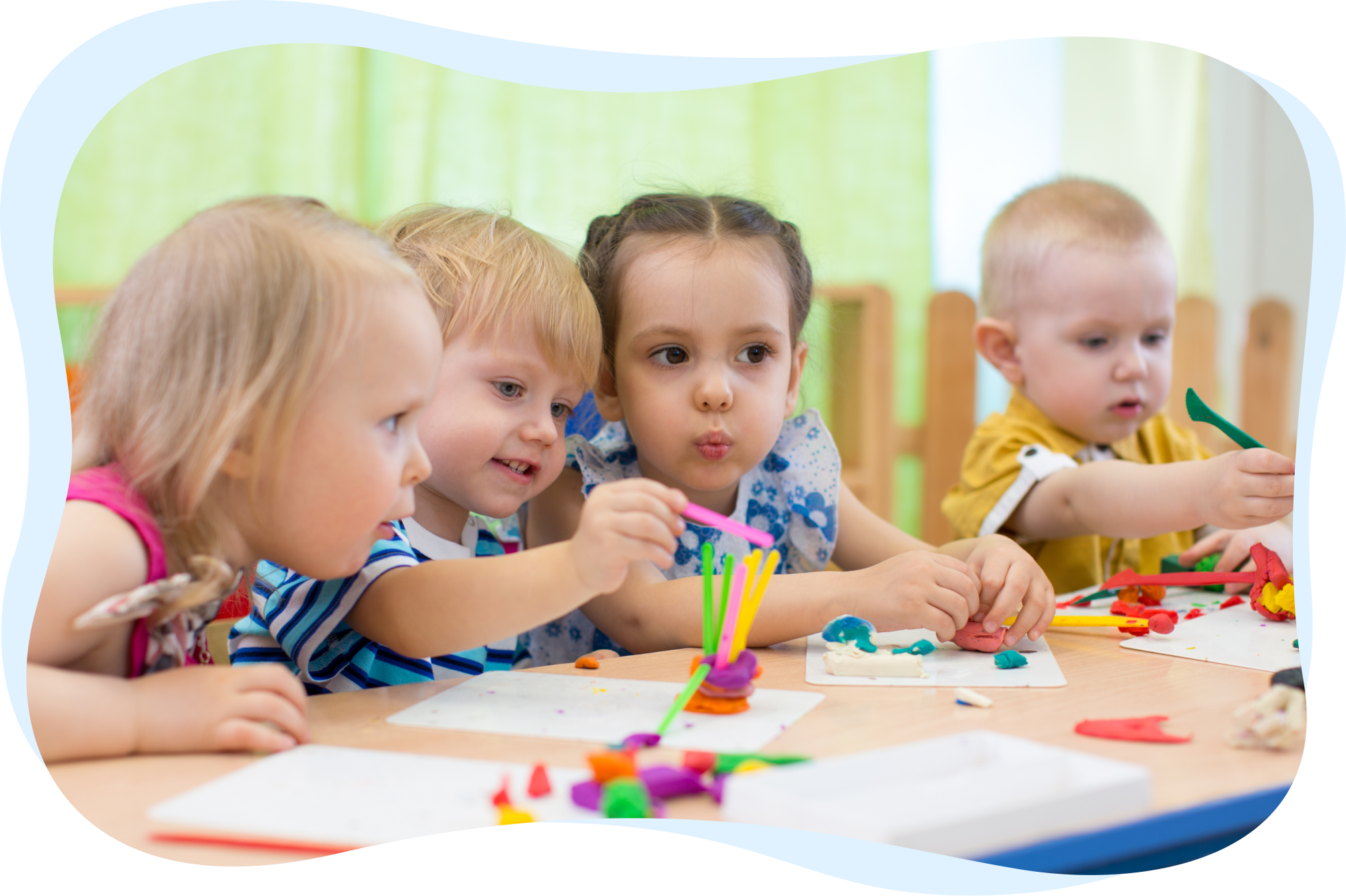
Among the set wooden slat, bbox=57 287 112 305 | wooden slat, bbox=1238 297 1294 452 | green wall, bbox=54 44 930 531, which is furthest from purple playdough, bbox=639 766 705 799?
wooden slat, bbox=1238 297 1294 452

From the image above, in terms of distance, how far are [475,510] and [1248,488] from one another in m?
0.58

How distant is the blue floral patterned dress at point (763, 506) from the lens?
3.10ft

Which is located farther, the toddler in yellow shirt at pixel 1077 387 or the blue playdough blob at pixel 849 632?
the toddler in yellow shirt at pixel 1077 387

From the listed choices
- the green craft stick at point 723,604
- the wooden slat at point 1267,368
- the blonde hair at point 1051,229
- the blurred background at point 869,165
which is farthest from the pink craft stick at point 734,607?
the wooden slat at point 1267,368

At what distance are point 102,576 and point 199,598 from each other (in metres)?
0.05

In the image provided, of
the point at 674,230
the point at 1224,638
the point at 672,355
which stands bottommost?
the point at 1224,638

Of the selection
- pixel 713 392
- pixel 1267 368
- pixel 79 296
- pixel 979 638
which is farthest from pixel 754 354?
pixel 1267 368

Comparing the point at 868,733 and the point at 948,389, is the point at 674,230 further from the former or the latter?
the point at 948,389

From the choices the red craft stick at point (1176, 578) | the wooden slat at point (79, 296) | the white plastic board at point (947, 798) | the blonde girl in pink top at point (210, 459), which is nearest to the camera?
the white plastic board at point (947, 798)

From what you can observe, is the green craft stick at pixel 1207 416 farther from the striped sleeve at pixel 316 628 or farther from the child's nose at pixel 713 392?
the striped sleeve at pixel 316 628

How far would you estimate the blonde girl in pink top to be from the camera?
526 millimetres

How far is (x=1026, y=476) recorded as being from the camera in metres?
1.13

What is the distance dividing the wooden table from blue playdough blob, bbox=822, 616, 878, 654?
1.2 inches

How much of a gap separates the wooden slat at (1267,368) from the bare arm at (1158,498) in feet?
3.60
